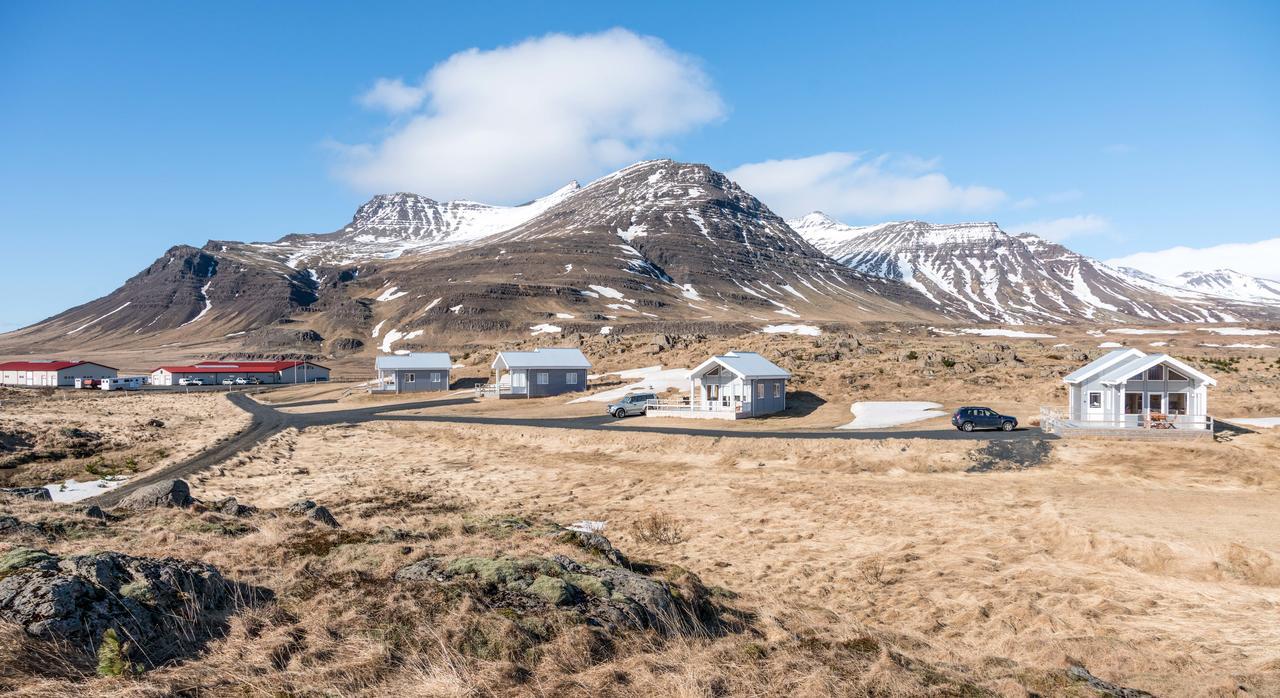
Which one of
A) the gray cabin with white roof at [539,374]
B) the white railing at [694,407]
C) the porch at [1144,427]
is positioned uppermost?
the gray cabin with white roof at [539,374]

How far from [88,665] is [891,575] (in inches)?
640

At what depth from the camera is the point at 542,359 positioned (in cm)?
7312

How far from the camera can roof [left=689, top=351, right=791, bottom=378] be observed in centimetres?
5056

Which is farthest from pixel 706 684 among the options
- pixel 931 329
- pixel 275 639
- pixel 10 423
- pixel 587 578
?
pixel 931 329

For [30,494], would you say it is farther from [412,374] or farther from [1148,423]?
[412,374]

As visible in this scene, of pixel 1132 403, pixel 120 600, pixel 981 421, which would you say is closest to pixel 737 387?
pixel 981 421

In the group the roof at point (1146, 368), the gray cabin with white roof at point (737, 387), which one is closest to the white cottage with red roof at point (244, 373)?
the gray cabin with white roof at point (737, 387)

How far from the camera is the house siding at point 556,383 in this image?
234 ft

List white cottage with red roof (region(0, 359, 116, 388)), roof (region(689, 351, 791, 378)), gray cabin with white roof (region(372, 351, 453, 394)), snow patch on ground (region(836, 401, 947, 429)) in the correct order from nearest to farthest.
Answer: snow patch on ground (region(836, 401, 947, 429)) → roof (region(689, 351, 791, 378)) → gray cabin with white roof (region(372, 351, 453, 394)) → white cottage with red roof (region(0, 359, 116, 388))

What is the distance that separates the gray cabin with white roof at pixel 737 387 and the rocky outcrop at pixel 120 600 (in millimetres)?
42992

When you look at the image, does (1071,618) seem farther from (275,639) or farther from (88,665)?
(88,665)

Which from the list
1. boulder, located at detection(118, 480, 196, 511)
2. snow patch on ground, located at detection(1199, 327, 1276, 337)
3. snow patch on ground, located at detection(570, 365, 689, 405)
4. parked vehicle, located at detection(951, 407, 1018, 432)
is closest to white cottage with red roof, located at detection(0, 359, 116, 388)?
snow patch on ground, located at detection(570, 365, 689, 405)

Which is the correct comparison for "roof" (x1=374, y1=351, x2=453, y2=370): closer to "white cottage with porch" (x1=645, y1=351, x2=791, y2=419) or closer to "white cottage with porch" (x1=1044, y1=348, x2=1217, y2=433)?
"white cottage with porch" (x1=645, y1=351, x2=791, y2=419)

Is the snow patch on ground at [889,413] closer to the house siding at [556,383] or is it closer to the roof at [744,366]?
the roof at [744,366]
